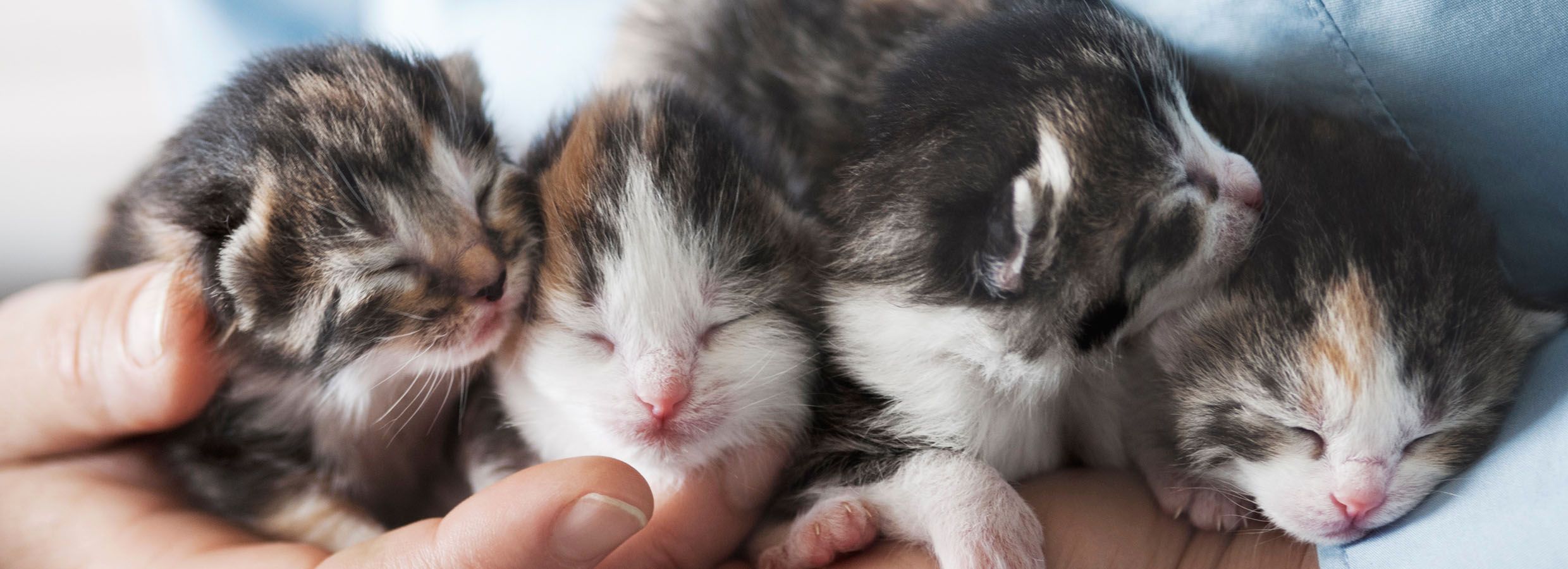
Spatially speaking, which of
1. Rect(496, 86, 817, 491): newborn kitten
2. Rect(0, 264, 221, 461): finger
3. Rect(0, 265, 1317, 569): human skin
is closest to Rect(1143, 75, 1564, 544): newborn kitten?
Rect(0, 265, 1317, 569): human skin

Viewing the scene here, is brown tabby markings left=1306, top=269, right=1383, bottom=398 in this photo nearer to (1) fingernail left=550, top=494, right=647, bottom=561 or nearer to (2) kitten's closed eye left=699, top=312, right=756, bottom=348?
(2) kitten's closed eye left=699, top=312, right=756, bottom=348

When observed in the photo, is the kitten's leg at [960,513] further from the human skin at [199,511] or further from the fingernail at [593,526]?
the fingernail at [593,526]

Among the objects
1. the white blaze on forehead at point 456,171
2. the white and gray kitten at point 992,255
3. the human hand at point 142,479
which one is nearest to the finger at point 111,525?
the human hand at point 142,479

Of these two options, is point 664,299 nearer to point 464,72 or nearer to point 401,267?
point 401,267

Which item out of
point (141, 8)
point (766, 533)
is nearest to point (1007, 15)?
point (766, 533)

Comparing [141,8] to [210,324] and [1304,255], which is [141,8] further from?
[1304,255]
